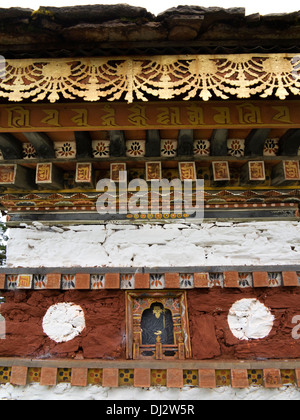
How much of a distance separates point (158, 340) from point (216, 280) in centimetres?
67

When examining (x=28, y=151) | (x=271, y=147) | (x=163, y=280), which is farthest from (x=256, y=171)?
(x=28, y=151)

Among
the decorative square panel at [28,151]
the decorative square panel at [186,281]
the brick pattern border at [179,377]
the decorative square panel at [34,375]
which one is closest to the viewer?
the brick pattern border at [179,377]

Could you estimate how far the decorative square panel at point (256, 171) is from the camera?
8.46 feet

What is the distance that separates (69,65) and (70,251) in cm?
145

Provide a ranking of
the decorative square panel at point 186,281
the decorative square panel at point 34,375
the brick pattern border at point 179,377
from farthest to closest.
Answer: the decorative square panel at point 186,281 → the decorative square panel at point 34,375 → the brick pattern border at point 179,377

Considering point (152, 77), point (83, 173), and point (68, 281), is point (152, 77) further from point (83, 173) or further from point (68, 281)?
point (68, 281)

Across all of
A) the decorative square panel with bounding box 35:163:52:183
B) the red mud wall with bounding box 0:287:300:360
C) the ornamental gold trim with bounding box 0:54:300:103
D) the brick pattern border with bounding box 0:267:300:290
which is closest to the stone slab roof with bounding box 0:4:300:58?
the ornamental gold trim with bounding box 0:54:300:103

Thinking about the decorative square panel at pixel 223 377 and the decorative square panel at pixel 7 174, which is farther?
the decorative square panel at pixel 7 174

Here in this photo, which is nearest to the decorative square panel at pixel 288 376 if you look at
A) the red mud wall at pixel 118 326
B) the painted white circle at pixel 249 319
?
the red mud wall at pixel 118 326

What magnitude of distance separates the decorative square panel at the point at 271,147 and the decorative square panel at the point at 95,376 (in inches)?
85.6

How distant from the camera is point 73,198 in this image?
2.78 meters

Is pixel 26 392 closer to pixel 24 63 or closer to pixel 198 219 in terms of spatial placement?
pixel 198 219

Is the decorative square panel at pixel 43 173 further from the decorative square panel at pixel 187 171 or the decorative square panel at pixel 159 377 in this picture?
the decorative square panel at pixel 159 377

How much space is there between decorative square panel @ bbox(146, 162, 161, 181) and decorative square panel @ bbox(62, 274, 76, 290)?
1.03 meters
